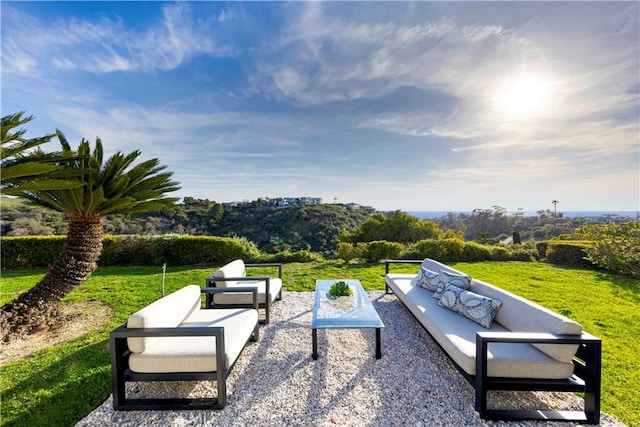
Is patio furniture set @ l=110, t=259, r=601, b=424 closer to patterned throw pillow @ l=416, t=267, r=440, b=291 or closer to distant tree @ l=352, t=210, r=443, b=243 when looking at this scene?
patterned throw pillow @ l=416, t=267, r=440, b=291

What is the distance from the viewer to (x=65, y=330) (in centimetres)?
376

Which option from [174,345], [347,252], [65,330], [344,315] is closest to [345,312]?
[344,315]

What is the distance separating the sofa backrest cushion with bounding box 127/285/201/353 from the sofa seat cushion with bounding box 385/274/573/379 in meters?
2.82

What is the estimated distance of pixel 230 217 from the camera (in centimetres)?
1898

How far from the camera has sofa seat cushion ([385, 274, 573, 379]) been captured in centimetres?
215

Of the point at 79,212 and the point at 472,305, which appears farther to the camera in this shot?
the point at 79,212

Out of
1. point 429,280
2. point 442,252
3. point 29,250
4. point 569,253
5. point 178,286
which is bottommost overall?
point 178,286

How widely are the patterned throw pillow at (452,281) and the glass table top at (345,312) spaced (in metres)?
1.14

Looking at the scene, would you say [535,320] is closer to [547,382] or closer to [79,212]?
[547,382]

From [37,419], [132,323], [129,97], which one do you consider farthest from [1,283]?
[132,323]

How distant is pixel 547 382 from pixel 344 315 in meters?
1.91

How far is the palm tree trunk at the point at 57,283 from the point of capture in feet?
11.7

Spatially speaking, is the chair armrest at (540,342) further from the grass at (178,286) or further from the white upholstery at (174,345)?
the white upholstery at (174,345)

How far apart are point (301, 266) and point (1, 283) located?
25.3ft
